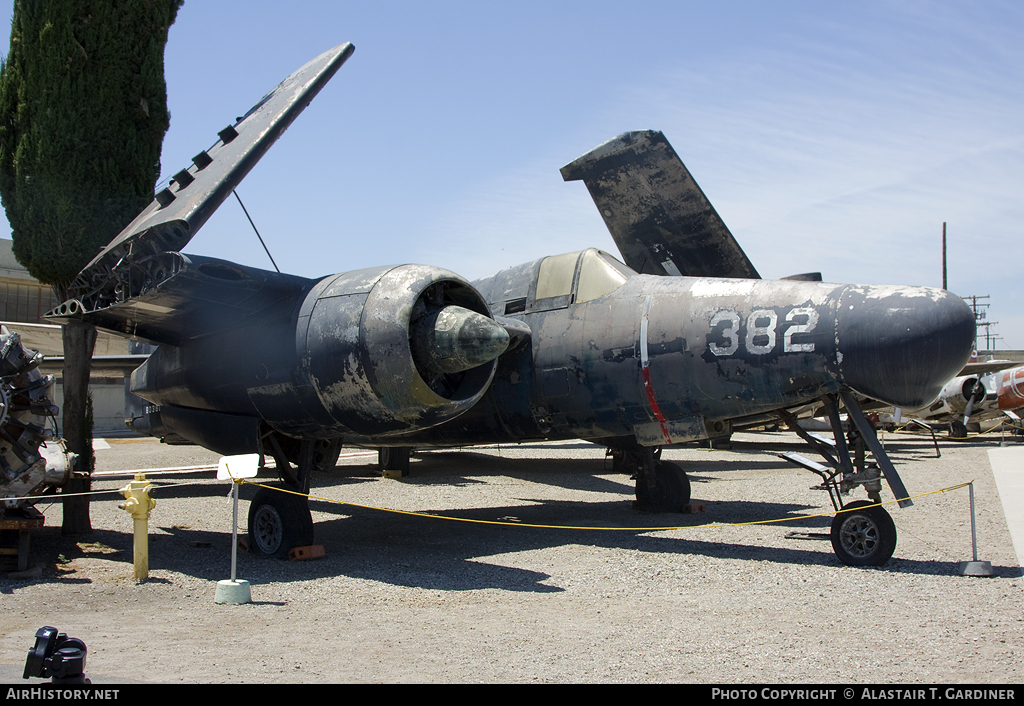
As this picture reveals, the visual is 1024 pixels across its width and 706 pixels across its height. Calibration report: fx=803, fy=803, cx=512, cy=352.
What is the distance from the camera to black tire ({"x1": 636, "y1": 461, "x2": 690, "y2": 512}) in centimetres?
1120

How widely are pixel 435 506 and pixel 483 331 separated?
576cm

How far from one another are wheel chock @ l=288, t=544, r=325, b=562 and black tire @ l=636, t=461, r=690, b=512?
4.78m

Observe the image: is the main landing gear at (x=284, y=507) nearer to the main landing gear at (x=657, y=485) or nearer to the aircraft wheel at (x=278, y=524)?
the aircraft wheel at (x=278, y=524)

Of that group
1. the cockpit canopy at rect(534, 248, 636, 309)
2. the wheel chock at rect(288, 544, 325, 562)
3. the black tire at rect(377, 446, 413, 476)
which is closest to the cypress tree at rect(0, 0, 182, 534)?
the wheel chock at rect(288, 544, 325, 562)

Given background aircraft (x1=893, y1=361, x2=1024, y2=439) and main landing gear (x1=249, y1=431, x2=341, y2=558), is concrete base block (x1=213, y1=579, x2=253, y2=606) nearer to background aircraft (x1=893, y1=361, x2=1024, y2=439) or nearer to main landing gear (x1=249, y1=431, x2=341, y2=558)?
main landing gear (x1=249, y1=431, x2=341, y2=558)

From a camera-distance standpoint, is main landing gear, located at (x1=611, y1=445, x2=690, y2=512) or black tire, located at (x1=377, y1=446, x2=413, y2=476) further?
black tire, located at (x1=377, y1=446, x2=413, y2=476)

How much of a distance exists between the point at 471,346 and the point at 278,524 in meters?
2.99

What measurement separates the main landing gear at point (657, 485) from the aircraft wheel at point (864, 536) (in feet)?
11.9

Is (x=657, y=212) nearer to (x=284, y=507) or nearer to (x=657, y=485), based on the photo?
(x=657, y=485)

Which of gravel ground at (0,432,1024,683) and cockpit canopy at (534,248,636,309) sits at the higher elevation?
cockpit canopy at (534,248,636,309)

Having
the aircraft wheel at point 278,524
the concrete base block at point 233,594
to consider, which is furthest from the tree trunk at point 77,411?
the concrete base block at point 233,594

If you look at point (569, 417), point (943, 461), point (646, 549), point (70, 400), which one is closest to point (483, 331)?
point (569, 417)

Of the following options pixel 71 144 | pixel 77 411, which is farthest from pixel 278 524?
pixel 71 144

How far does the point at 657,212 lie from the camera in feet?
34.5
